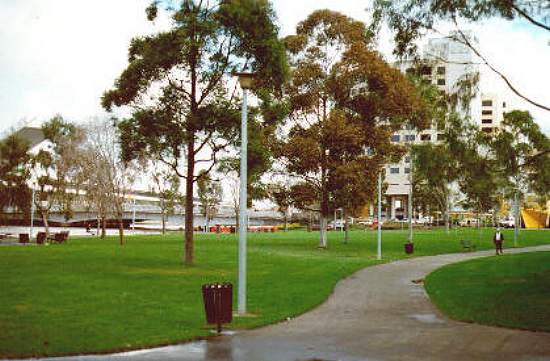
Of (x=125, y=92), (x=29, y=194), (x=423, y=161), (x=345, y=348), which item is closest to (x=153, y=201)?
(x=29, y=194)

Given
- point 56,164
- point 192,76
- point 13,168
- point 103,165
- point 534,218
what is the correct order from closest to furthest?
1. point 192,76
2. point 103,165
3. point 56,164
4. point 13,168
5. point 534,218

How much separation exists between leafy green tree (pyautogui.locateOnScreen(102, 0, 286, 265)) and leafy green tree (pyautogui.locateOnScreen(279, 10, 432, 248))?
59.7ft

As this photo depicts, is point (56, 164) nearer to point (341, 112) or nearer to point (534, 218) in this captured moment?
point (341, 112)

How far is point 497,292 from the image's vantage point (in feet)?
67.0

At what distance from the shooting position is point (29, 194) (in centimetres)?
6681

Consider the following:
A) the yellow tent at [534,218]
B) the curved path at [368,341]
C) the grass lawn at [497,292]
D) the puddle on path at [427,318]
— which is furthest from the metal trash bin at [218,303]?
the yellow tent at [534,218]

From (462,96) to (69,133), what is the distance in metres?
51.1

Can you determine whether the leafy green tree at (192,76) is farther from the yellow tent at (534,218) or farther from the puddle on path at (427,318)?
the yellow tent at (534,218)

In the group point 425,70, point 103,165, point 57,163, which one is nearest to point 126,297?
point 425,70

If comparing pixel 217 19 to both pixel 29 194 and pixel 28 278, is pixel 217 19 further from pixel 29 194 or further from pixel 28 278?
pixel 29 194

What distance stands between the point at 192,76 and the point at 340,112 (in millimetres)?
20812

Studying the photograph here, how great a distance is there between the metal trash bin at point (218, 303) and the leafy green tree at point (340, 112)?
3328 centimetres

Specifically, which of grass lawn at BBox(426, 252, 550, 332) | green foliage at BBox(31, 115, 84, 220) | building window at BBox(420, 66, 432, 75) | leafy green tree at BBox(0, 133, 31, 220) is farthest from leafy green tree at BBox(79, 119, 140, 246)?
building window at BBox(420, 66, 432, 75)

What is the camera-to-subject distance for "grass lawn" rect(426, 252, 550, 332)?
15.2 metres
